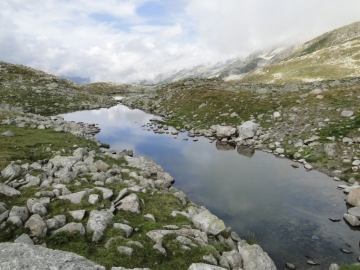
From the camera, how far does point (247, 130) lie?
137 feet

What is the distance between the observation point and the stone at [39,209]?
14.3 m

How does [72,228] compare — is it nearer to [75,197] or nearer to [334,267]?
[75,197]

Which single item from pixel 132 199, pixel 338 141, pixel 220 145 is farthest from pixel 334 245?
pixel 220 145

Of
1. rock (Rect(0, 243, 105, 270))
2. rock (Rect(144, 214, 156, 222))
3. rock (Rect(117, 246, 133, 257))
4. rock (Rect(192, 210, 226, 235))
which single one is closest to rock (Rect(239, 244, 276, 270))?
rock (Rect(192, 210, 226, 235))

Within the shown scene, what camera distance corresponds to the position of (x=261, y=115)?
45719 millimetres

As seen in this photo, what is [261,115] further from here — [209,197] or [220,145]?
[209,197]

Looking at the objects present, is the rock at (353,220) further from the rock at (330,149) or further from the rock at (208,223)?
the rock at (330,149)

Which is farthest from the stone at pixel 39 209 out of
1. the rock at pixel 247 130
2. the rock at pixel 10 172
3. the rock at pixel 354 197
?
the rock at pixel 247 130

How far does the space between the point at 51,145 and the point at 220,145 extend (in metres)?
24.4

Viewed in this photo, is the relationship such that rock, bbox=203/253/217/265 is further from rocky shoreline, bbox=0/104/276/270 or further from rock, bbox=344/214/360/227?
rock, bbox=344/214/360/227

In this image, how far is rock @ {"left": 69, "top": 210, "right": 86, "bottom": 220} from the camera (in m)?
14.3

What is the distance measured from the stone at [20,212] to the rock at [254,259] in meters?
11.8

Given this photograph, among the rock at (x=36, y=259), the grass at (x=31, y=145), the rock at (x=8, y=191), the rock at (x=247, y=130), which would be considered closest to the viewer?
the rock at (x=36, y=259)

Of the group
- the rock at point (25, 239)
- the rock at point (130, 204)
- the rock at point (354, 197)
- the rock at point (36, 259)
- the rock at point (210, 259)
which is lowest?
the rock at point (354, 197)
